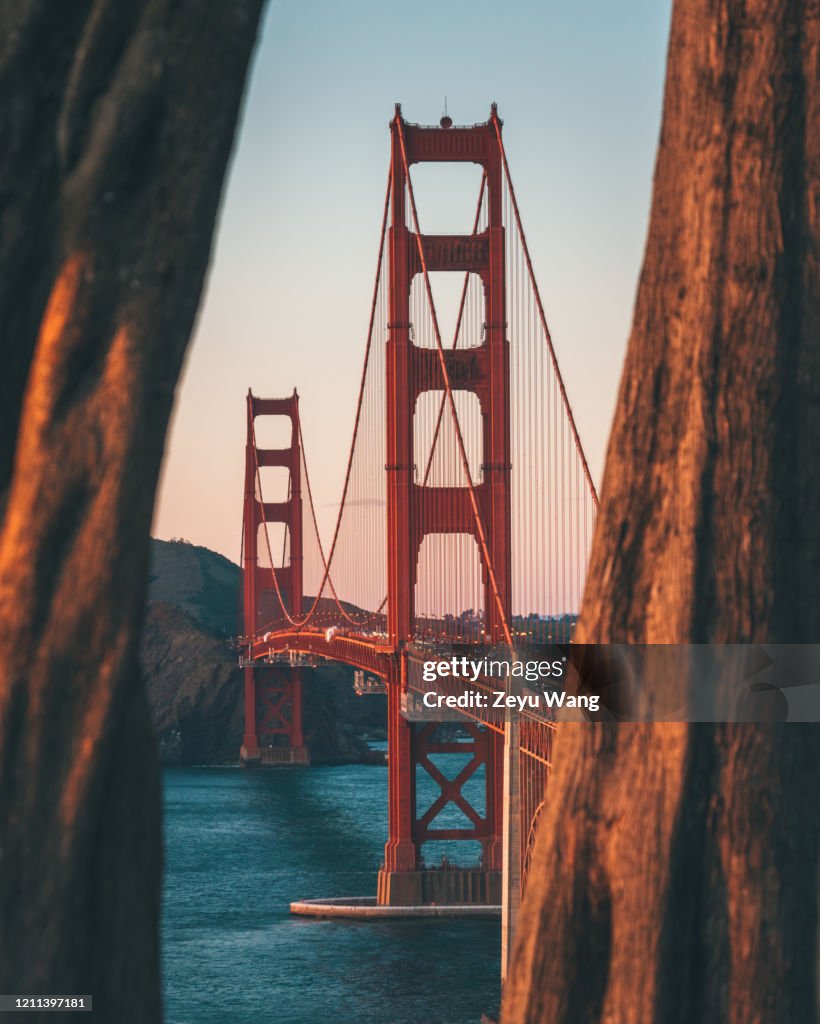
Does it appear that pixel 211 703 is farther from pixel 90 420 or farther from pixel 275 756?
pixel 90 420

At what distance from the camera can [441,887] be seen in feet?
115

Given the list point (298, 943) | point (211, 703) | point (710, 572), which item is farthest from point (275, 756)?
point (710, 572)

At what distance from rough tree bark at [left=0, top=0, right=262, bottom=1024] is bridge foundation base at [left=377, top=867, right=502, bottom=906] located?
3089 cm

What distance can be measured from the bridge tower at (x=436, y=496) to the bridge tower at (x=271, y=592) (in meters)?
39.7

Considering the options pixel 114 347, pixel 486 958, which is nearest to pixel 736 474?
pixel 114 347

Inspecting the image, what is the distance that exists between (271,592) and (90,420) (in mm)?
80201

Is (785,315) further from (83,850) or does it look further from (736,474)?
(83,850)

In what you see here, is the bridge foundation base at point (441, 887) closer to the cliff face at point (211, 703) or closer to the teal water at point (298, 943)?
the teal water at point (298, 943)

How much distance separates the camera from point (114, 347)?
13.6ft

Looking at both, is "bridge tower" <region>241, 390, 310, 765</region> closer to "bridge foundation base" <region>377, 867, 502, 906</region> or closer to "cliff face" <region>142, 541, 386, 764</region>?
"cliff face" <region>142, 541, 386, 764</region>

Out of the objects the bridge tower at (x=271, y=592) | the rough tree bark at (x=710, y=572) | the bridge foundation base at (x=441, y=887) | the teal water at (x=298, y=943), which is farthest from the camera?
the bridge tower at (x=271, y=592)

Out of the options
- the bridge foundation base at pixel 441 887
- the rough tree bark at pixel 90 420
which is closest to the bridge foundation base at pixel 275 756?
the bridge foundation base at pixel 441 887

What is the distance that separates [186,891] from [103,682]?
38.9 metres

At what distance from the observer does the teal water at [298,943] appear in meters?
28.0
